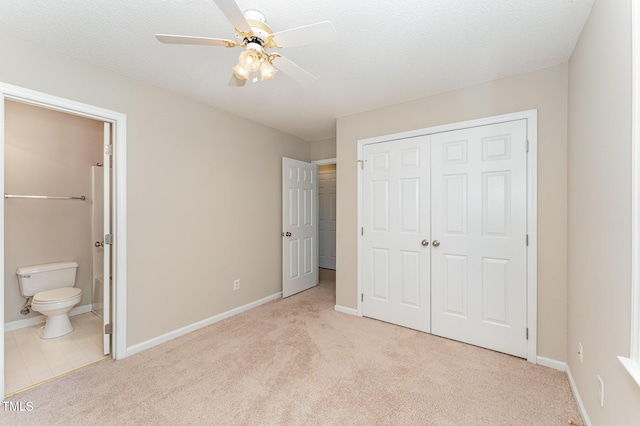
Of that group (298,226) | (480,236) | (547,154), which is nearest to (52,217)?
(298,226)

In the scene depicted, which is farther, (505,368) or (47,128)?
(47,128)

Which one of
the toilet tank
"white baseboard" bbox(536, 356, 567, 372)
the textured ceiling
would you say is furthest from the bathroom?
"white baseboard" bbox(536, 356, 567, 372)

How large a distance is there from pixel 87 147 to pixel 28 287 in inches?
65.0

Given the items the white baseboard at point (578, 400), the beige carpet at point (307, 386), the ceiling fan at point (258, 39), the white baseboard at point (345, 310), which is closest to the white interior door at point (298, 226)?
the white baseboard at point (345, 310)

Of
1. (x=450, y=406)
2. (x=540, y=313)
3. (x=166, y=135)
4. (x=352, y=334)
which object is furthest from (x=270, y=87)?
(x=540, y=313)

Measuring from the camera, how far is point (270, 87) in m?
2.56

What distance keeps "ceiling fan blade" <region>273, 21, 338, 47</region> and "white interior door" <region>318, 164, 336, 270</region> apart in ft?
14.9

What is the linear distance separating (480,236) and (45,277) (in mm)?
4328

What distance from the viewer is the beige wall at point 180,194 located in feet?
6.97

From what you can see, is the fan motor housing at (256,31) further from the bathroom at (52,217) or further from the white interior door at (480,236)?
the bathroom at (52,217)

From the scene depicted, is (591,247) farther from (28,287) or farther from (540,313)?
(28,287)

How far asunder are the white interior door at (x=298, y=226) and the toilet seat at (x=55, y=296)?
2239 mm

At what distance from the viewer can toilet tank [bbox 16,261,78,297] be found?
9.12 ft

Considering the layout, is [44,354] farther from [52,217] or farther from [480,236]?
[480,236]
